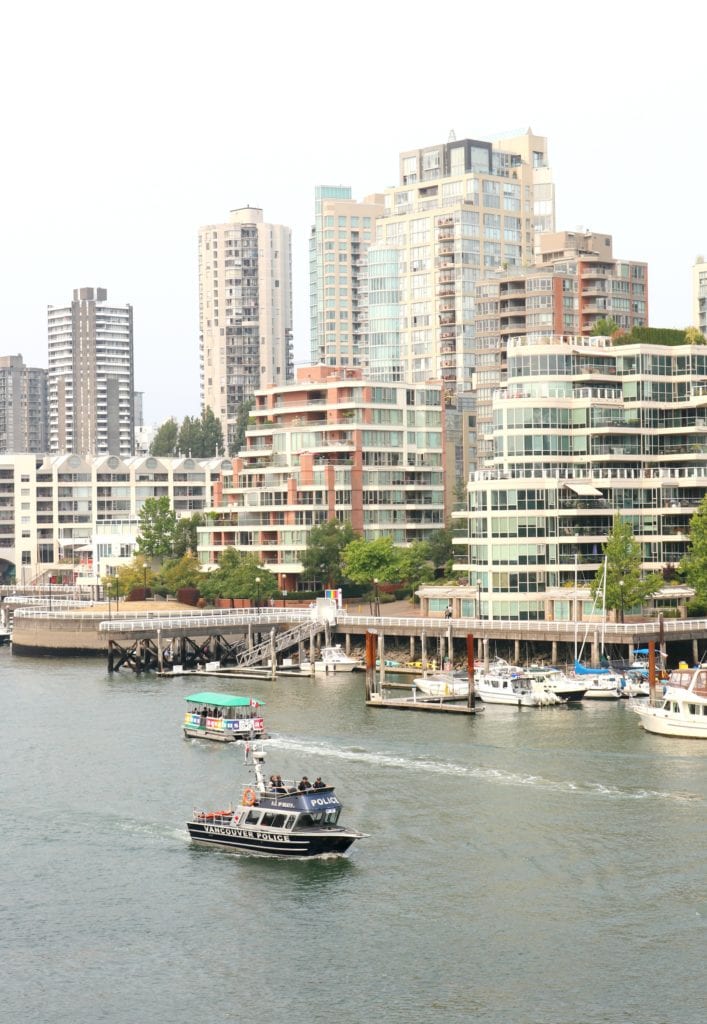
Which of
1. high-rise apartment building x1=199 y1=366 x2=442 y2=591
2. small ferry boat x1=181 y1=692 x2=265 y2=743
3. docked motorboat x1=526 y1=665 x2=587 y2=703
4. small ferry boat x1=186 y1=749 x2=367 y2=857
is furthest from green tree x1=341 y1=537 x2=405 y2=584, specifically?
small ferry boat x1=186 y1=749 x2=367 y2=857

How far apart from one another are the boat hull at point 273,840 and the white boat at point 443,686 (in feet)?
149

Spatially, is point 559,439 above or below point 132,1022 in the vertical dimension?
above

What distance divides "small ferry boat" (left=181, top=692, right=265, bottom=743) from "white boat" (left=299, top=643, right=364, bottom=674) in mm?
33439

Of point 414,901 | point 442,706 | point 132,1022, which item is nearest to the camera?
point 132,1022

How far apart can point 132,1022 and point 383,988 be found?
9094 mm

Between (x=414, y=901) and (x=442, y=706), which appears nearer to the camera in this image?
(x=414, y=901)

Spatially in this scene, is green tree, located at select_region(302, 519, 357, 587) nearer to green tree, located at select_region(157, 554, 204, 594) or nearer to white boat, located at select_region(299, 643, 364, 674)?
green tree, located at select_region(157, 554, 204, 594)

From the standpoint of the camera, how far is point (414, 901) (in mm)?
70188

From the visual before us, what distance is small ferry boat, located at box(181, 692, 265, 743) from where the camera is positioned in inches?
4240

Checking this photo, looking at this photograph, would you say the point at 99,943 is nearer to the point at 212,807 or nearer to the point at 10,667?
the point at 212,807

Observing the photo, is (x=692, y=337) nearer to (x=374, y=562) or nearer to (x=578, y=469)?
(x=578, y=469)

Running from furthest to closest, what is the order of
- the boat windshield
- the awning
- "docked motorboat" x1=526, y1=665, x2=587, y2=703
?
the awning
"docked motorboat" x1=526, y1=665, x2=587, y2=703
the boat windshield

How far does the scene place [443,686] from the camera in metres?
125

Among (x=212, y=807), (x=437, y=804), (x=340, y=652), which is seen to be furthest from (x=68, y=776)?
(x=340, y=652)
